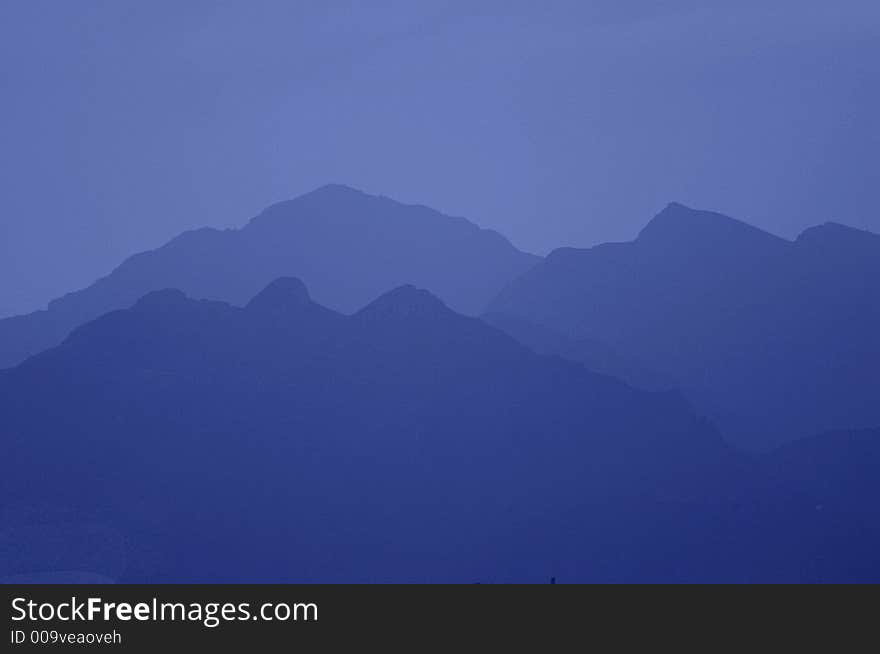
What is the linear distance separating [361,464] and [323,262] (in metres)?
3.41

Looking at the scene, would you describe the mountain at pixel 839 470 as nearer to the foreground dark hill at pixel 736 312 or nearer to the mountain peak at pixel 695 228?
the foreground dark hill at pixel 736 312

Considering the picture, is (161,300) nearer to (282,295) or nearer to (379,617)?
(282,295)

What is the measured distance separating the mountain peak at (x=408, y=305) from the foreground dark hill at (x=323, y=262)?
52cm

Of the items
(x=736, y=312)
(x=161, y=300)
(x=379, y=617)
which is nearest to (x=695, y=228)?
(x=736, y=312)

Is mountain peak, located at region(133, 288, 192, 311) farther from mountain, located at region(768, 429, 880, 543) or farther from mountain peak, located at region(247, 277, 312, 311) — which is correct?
mountain, located at region(768, 429, 880, 543)

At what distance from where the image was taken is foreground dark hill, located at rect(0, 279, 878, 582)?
9.55 meters

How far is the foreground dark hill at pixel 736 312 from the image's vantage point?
10586 mm

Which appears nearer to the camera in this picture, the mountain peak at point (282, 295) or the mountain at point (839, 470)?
the mountain at point (839, 470)

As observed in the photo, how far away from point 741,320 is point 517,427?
11.1 feet

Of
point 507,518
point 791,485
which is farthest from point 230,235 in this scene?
point 791,485

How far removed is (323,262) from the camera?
12.3m

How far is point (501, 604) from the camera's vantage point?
5.40 meters

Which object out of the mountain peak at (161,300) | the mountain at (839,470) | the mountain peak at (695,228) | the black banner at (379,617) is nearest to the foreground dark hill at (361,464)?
the mountain peak at (161,300)

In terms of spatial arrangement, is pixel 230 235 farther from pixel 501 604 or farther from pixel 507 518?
pixel 501 604
